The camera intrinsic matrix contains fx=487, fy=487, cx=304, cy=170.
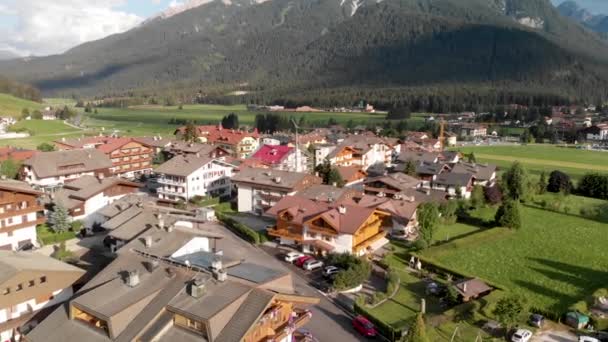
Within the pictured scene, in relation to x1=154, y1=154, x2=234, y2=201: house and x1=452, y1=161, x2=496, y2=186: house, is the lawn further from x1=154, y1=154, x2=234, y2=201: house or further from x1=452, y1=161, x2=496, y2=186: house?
x1=154, y1=154, x2=234, y2=201: house

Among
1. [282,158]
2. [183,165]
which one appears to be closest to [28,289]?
[183,165]

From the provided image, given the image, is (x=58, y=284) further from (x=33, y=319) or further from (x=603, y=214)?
(x=603, y=214)

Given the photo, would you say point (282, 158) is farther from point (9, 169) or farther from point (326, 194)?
point (9, 169)

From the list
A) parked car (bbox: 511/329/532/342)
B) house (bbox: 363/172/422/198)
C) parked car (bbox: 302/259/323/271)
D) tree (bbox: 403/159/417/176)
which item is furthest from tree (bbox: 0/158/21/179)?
parked car (bbox: 511/329/532/342)

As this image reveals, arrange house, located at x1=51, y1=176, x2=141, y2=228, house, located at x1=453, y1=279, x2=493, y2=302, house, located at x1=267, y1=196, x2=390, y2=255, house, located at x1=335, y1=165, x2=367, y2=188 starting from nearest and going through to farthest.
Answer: house, located at x1=453, y1=279, x2=493, y2=302
house, located at x1=267, y1=196, x2=390, y2=255
house, located at x1=51, y1=176, x2=141, y2=228
house, located at x1=335, y1=165, x2=367, y2=188

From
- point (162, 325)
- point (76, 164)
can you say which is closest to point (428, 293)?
point (162, 325)

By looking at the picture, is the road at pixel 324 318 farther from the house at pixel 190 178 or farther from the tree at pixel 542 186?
the tree at pixel 542 186
